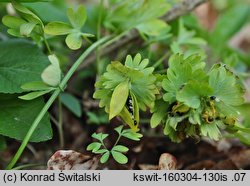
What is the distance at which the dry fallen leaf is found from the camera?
86cm

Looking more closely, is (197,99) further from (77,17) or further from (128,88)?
(77,17)

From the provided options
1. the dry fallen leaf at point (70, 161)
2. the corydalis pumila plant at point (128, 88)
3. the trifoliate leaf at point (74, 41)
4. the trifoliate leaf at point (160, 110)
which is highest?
the trifoliate leaf at point (74, 41)

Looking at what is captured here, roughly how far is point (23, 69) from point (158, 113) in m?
0.33

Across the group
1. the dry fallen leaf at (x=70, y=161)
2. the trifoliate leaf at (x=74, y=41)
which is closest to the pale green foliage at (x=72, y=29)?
the trifoliate leaf at (x=74, y=41)

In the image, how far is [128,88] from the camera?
822 mm

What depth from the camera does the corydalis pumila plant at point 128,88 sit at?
2.67 feet

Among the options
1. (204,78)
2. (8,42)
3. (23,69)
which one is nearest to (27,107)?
(23,69)

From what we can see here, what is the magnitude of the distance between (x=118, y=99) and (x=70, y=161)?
0.59 feet

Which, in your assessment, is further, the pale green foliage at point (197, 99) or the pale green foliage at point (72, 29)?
the pale green foliage at point (72, 29)

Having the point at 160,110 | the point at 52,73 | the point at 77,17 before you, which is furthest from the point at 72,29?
the point at 160,110

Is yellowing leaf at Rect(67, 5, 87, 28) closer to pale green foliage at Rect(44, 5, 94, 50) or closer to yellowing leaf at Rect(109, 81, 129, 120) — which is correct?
pale green foliage at Rect(44, 5, 94, 50)

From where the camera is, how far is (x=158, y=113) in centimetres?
85

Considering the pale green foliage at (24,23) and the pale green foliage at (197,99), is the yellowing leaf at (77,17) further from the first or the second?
the pale green foliage at (197,99)

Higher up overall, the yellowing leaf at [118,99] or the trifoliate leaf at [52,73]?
the trifoliate leaf at [52,73]
